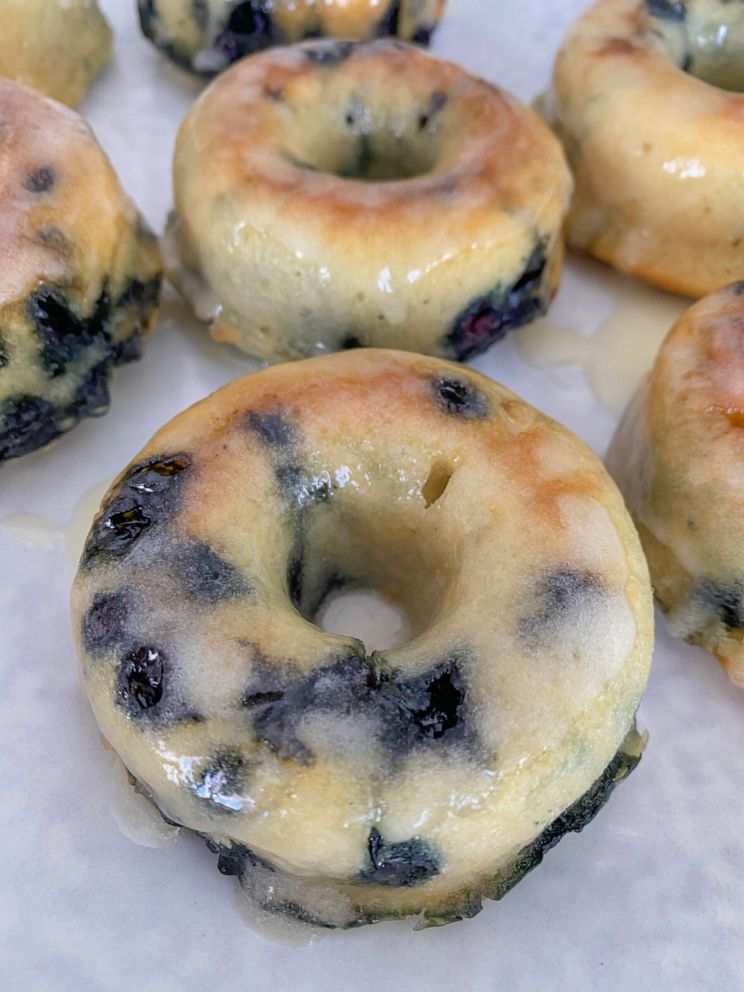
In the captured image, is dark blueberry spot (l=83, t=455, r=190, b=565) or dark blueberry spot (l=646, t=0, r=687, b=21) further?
dark blueberry spot (l=646, t=0, r=687, b=21)

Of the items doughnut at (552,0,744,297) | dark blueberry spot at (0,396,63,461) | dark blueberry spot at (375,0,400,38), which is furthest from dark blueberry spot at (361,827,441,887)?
dark blueberry spot at (375,0,400,38)

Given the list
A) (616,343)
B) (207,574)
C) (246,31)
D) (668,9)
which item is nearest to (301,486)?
(207,574)

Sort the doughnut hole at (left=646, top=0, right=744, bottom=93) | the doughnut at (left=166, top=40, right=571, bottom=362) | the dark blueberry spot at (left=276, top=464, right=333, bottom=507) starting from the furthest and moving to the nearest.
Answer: the doughnut hole at (left=646, top=0, right=744, bottom=93), the doughnut at (left=166, top=40, right=571, bottom=362), the dark blueberry spot at (left=276, top=464, right=333, bottom=507)

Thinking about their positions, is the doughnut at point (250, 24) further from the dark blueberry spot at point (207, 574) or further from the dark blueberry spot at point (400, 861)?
the dark blueberry spot at point (400, 861)

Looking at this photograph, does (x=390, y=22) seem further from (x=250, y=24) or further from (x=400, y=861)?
(x=400, y=861)

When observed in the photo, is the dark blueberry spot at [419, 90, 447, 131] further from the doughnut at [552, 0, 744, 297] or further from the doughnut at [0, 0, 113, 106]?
the doughnut at [0, 0, 113, 106]

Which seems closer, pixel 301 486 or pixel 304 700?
pixel 304 700
